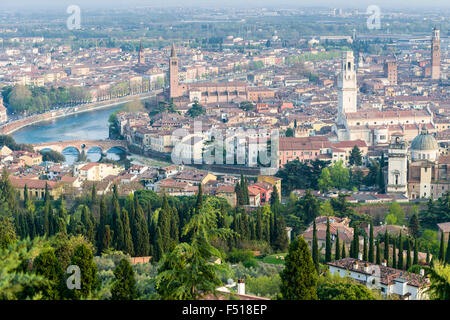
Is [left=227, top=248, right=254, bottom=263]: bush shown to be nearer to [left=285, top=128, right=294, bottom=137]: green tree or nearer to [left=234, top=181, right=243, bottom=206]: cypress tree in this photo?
[left=234, top=181, right=243, bottom=206]: cypress tree

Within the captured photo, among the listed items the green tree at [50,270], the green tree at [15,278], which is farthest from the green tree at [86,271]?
the green tree at [15,278]

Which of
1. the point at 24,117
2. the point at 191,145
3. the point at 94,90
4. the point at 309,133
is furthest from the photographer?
the point at 94,90

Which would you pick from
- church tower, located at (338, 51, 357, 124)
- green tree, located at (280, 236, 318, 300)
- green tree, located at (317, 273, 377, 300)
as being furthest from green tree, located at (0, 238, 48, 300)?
church tower, located at (338, 51, 357, 124)

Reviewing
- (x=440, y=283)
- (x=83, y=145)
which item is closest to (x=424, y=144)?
(x=83, y=145)

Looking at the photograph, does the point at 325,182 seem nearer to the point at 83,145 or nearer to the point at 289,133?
the point at 289,133
